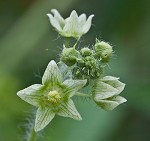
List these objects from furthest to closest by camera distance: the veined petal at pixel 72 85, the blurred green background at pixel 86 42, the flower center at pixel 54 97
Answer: the blurred green background at pixel 86 42, the flower center at pixel 54 97, the veined petal at pixel 72 85

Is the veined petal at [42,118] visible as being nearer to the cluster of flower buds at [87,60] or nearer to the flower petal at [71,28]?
the cluster of flower buds at [87,60]

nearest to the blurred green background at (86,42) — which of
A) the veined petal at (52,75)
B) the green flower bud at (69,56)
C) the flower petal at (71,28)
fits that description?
the flower petal at (71,28)

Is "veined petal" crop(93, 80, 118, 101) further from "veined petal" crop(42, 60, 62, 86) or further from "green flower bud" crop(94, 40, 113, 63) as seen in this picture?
"veined petal" crop(42, 60, 62, 86)

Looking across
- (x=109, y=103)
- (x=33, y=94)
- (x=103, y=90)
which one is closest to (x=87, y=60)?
(x=103, y=90)

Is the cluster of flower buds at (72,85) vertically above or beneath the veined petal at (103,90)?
above

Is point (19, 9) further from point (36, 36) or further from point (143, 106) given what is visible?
point (143, 106)

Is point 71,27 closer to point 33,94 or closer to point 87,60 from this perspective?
point 87,60

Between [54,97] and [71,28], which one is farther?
[71,28]
